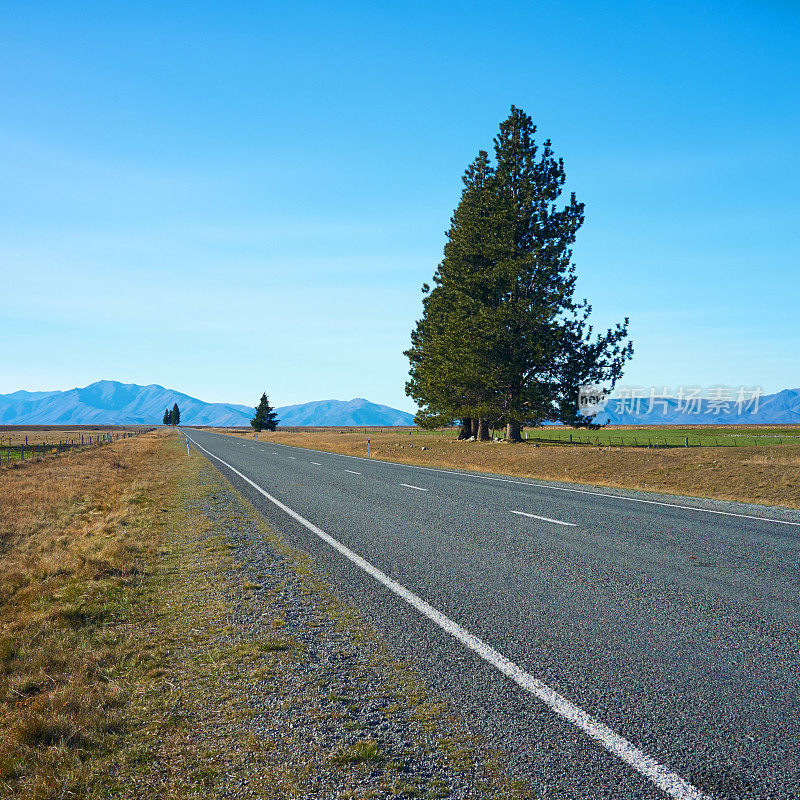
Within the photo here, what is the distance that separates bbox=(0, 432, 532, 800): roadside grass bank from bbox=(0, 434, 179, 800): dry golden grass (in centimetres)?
1

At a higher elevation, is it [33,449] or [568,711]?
[568,711]

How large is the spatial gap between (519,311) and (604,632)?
26653 millimetres

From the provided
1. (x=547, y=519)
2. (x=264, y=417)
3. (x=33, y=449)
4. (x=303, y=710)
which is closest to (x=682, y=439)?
(x=547, y=519)

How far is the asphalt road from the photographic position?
3.01 m

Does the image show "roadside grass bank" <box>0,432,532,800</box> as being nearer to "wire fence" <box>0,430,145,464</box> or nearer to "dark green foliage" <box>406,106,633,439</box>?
"dark green foliage" <box>406,106,633,439</box>

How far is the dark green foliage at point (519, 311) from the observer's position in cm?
3066

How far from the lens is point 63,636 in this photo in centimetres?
515

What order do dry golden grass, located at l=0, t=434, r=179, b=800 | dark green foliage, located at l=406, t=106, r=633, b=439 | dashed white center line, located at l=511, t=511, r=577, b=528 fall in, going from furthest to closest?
1. dark green foliage, located at l=406, t=106, r=633, b=439
2. dashed white center line, located at l=511, t=511, r=577, b=528
3. dry golden grass, located at l=0, t=434, r=179, b=800

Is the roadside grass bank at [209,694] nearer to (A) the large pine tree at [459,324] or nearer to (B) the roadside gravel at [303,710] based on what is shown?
(B) the roadside gravel at [303,710]

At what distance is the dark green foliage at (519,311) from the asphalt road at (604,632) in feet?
66.1

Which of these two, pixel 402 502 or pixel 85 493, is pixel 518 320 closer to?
pixel 402 502

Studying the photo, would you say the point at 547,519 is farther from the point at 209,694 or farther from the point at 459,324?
the point at 459,324

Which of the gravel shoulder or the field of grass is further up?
the field of grass

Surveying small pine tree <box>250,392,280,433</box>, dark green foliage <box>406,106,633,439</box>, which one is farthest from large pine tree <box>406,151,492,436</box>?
small pine tree <box>250,392,280,433</box>
